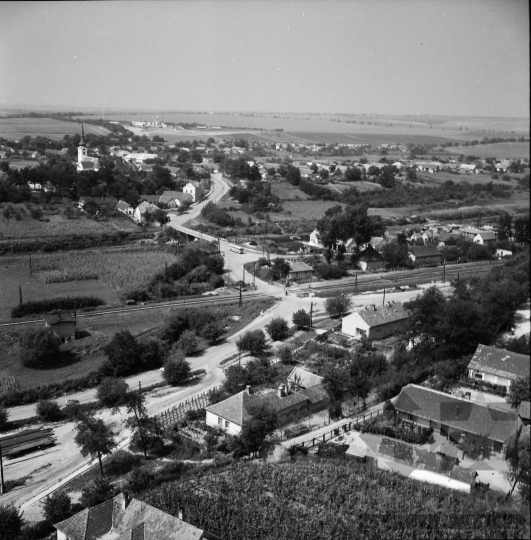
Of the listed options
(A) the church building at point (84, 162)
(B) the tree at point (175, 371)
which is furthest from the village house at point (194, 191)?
(B) the tree at point (175, 371)

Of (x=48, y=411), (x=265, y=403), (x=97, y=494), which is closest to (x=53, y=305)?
(x=48, y=411)

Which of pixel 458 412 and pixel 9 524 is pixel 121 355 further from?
pixel 458 412

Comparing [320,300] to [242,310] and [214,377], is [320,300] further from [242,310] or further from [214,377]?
[214,377]

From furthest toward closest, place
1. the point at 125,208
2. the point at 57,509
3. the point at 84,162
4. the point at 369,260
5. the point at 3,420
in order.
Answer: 1. the point at 84,162
2. the point at 125,208
3. the point at 369,260
4. the point at 3,420
5. the point at 57,509

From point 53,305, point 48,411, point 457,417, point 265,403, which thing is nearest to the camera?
point 457,417

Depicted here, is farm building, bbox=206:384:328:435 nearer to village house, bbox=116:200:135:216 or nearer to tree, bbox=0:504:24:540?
tree, bbox=0:504:24:540

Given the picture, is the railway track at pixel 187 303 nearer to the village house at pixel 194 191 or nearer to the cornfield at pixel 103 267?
the cornfield at pixel 103 267

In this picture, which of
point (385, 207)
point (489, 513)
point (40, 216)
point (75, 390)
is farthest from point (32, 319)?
point (385, 207)

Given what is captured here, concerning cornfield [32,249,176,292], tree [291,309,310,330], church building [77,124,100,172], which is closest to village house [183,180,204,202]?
church building [77,124,100,172]
